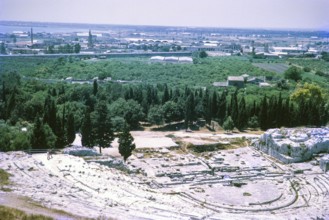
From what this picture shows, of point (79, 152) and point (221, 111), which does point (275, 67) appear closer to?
point (221, 111)

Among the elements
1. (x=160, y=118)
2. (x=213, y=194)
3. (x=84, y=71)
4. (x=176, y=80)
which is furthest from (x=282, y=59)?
(x=213, y=194)

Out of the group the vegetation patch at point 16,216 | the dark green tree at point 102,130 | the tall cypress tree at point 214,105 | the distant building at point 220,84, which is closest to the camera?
the vegetation patch at point 16,216

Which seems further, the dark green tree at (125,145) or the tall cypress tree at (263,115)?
the tall cypress tree at (263,115)

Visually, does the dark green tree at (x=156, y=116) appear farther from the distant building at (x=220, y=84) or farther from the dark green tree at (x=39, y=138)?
the distant building at (x=220, y=84)

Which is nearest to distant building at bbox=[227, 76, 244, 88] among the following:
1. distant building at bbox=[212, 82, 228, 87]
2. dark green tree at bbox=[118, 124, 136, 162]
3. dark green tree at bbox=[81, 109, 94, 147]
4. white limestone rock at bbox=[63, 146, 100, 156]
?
distant building at bbox=[212, 82, 228, 87]

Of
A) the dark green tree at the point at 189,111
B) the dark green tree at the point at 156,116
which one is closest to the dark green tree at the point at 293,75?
the dark green tree at the point at 189,111

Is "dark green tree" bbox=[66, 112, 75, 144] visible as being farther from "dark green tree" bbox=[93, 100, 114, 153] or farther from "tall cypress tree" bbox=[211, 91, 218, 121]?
"tall cypress tree" bbox=[211, 91, 218, 121]

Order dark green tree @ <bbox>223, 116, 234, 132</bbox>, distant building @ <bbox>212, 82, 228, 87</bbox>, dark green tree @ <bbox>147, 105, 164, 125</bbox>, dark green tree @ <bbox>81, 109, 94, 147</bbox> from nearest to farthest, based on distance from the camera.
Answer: dark green tree @ <bbox>81, 109, 94, 147</bbox>
dark green tree @ <bbox>223, 116, 234, 132</bbox>
dark green tree @ <bbox>147, 105, 164, 125</bbox>
distant building @ <bbox>212, 82, 228, 87</bbox>

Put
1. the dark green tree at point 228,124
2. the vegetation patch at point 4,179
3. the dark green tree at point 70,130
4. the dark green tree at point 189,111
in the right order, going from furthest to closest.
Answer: the dark green tree at point 189,111 → the dark green tree at point 228,124 → the dark green tree at point 70,130 → the vegetation patch at point 4,179

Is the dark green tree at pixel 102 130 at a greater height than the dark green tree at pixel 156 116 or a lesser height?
greater
